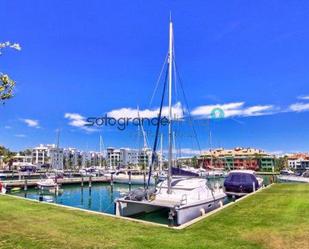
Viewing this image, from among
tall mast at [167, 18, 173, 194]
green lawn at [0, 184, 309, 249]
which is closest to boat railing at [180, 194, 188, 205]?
tall mast at [167, 18, 173, 194]

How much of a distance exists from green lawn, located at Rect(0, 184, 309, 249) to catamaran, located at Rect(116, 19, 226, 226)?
380 centimetres

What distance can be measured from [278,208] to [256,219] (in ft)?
12.6

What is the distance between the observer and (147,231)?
1244 cm

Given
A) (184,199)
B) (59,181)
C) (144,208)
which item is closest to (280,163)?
(59,181)

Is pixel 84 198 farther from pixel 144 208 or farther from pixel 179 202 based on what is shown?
pixel 179 202

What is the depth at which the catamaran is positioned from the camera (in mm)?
20420

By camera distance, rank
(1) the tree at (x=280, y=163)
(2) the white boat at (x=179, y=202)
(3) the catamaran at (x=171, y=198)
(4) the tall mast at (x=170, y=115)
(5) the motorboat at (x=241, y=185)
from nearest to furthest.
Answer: (2) the white boat at (x=179, y=202), (3) the catamaran at (x=171, y=198), (4) the tall mast at (x=170, y=115), (5) the motorboat at (x=241, y=185), (1) the tree at (x=280, y=163)

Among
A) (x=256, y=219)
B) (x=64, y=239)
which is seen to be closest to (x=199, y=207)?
(x=256, y=219)

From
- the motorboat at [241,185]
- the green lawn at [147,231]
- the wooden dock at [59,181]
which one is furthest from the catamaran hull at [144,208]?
the wooden dock at [59,181]

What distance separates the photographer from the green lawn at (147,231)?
10445mm

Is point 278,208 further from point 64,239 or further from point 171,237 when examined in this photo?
point 64,239

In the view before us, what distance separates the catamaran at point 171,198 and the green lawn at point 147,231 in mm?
3801

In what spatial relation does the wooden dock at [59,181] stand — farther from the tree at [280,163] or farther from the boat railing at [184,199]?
the tree at [280,163]

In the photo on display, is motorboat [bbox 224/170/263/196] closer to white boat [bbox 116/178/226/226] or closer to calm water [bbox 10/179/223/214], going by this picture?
calm water [bbox 10/179/223/214]
